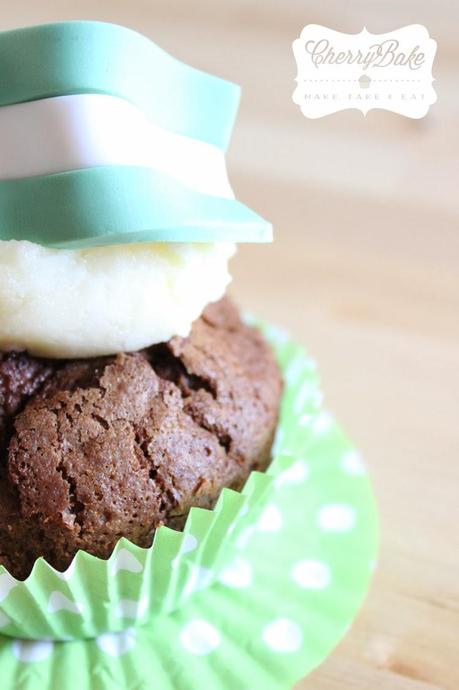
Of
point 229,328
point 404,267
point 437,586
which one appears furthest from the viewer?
point 404,267

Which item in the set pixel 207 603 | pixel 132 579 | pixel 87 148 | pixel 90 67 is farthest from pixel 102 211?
pixel 207 603

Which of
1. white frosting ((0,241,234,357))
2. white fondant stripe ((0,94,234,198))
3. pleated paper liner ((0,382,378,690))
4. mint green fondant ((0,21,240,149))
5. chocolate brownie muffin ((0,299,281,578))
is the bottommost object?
pleated paper liner ((0,382,378,690))

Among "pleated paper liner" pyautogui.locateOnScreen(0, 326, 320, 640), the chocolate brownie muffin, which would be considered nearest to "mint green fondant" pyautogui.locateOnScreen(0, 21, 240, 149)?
the chocolate brownie muffin

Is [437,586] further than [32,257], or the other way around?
[437,586]

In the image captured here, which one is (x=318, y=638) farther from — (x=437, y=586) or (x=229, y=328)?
(x=229, y=328)

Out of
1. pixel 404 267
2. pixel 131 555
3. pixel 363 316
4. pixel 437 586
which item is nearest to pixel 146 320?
pixel 131 555

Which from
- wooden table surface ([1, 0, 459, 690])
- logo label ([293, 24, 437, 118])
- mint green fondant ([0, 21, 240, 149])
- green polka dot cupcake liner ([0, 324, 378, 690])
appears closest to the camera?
mint green fondant ([0, 21, 240, 149])

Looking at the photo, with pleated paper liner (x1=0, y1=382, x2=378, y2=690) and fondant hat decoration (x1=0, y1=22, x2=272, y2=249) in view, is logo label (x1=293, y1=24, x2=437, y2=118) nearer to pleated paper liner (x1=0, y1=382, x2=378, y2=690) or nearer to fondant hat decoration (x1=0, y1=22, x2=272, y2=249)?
fondant hat decoration (x1=0, y1=22, x2=272, y2=249)
